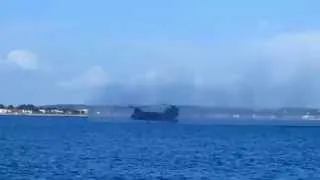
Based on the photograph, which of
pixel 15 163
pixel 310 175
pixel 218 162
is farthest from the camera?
pixel 218 162

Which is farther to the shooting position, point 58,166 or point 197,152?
point 197,152

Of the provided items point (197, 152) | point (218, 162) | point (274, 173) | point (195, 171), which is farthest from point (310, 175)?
point (197, 152)

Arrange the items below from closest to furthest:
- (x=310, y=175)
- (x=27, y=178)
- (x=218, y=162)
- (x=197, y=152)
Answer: (x=27, y=178)
(x=310, y=175)
(x=218, y=162)
(x=197, y=152)

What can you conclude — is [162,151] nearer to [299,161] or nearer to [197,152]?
[197,152]

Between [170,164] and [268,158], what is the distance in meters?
17.6

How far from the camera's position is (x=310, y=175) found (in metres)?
70.8

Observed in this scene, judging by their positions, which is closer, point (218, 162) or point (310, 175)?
point (310, 175)

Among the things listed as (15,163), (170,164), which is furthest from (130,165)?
(15,163)

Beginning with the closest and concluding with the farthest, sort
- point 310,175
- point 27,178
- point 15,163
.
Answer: point 27,178 → point 310,175 → point 15,163

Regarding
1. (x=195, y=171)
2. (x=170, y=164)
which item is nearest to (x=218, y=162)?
(x=170, y=164)

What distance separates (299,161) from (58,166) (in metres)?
26.4

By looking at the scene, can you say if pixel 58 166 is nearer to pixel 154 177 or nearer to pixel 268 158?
pixel 154 177

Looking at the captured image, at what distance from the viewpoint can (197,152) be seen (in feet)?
338

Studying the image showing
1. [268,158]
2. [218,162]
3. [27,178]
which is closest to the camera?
[27,178]
